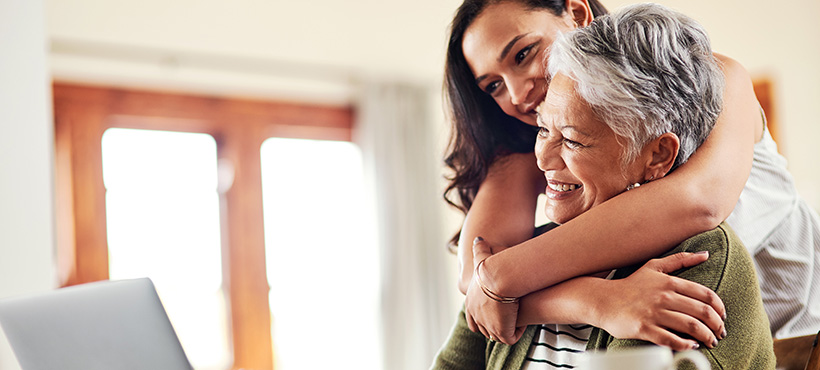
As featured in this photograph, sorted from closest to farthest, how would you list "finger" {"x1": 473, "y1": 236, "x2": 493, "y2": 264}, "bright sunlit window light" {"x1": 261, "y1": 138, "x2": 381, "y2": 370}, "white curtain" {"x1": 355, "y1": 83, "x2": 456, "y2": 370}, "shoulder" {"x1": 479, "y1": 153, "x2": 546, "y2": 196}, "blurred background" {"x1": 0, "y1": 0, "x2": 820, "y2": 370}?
1. "finger" {"x1": 473, "y1": 236, "x2": 493, "y2": 264}
2. "shoulder" {"x1": 479, "y1": 153, "x2": 546, "y2": 196}
3. "blurred background" {"x1": 0, "y1": 0, "x2": 820, "y2": 370}
4. "bright sunlit window light" {"x1": 261, "y1": 138, "x2": 381, "y2": 370}
5. "white curtain" {"x1": 355, "y1": 83, "x2": 456, "y2": 370}

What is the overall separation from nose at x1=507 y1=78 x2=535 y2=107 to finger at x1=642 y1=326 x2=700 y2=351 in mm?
644

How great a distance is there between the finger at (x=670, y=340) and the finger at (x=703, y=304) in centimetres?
3

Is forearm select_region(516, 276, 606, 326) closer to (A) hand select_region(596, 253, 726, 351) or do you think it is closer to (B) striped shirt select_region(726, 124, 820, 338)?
(A) hand select_region(596, 253, 726, 351)

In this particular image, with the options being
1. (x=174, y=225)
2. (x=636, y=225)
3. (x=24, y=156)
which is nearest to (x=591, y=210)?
(x=636, y=225)

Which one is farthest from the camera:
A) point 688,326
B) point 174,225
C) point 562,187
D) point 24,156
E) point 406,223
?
point 406,223

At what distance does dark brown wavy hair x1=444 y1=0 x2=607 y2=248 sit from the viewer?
1.64 m

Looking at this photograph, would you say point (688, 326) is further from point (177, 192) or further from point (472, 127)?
point (177, 192)

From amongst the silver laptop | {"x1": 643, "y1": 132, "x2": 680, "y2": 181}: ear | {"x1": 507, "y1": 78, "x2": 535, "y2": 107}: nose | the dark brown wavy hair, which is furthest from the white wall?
{"x1": 643, "y1": 132, "x2": 680, "y2": 181}: ear

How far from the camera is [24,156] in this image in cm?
224

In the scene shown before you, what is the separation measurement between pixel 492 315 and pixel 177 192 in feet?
13.9

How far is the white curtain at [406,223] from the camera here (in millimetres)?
5531

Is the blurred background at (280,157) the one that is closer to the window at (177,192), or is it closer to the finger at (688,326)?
the window at (177,192)

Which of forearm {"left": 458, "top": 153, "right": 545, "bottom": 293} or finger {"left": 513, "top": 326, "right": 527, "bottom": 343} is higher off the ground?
forearm {"left": 458, "top": 153, "right": 545, "bottom": 293}

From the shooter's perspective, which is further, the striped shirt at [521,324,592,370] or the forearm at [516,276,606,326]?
the striped shirt at [521,324,592,370]
